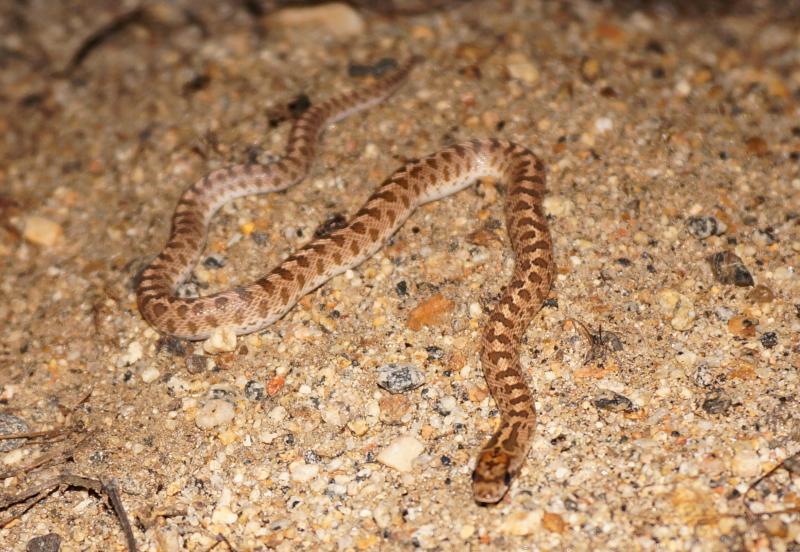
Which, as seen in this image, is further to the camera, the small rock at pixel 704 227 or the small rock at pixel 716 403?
the small rock at pixel 704 227

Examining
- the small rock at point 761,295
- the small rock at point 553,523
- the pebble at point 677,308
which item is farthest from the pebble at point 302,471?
the small rock at point 761,295

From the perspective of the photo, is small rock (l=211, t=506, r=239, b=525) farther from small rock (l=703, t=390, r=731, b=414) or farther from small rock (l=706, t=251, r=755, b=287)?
small rock (l=706, t=251, r=755, b=287)

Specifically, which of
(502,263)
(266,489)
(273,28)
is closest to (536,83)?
(502,263)

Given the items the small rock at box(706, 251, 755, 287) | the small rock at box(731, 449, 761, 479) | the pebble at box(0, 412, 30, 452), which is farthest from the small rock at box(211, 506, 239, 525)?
the small rock at box(706, 251, 755, 287)

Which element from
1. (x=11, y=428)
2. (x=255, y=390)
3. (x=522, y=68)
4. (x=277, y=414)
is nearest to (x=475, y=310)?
(x=277, y=414)

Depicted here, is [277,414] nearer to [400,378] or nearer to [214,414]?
[214,414]

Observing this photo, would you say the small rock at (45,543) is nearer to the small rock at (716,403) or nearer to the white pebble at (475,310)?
the white pebble at (475,310)
